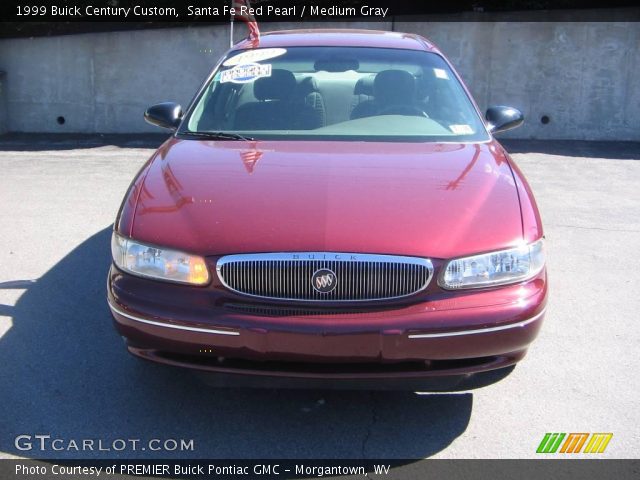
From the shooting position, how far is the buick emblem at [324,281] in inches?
126

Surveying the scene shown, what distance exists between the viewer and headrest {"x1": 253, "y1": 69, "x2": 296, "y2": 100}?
486 cm

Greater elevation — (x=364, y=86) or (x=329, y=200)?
(x=364, y=86)

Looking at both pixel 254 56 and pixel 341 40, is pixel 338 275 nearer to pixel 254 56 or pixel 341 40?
pixel 254 56

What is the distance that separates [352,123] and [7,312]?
2.47 meters

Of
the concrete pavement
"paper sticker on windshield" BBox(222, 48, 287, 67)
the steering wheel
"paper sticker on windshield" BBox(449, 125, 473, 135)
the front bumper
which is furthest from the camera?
"paper sticker on windshield" BBox(222, 48, 287, 67)

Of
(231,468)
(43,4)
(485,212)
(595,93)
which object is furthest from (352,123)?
(43,4)

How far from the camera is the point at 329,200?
353 cm

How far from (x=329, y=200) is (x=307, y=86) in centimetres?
162

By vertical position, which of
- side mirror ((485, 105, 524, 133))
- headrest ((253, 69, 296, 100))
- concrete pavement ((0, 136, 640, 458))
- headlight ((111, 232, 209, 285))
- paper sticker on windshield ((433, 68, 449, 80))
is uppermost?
paper sticker on windshield ((433, 68, 449, 80))

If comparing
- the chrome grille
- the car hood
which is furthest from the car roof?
the chrome grille

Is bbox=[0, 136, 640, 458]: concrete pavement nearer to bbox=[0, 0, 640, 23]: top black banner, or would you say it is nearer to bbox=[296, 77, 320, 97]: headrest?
bbox=[296, 77, 320, 97]: headrest

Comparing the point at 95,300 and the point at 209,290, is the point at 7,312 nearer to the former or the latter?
the point at 95,300

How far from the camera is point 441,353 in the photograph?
3.19m

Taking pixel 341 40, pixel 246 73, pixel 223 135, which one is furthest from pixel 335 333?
pixel 341 40
